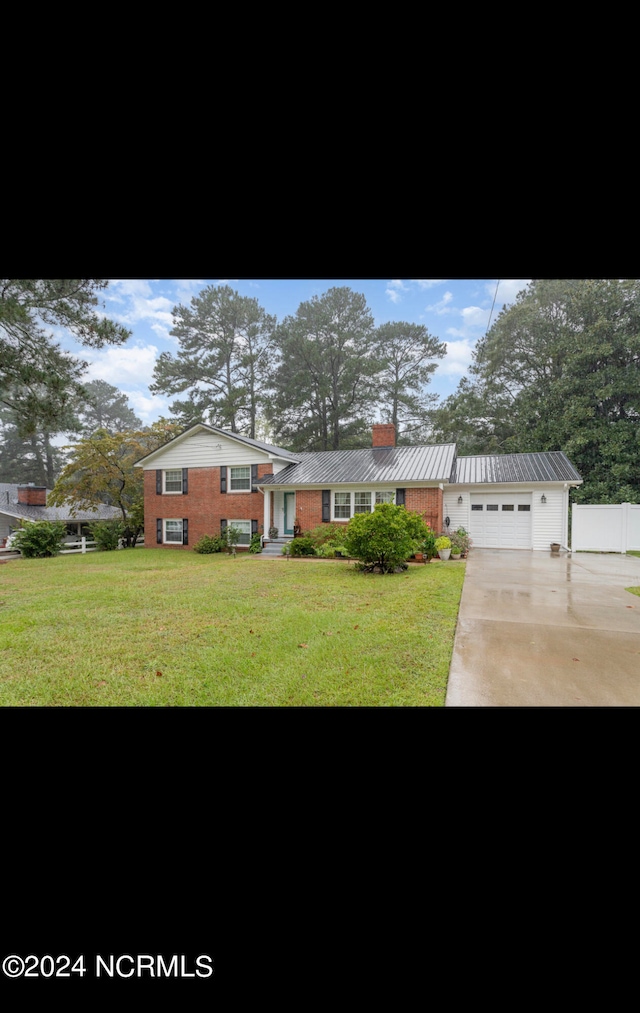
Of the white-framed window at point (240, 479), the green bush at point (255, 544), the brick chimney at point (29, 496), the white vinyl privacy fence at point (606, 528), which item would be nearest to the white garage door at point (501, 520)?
the white vinyl privacy fence at point (606, 528)

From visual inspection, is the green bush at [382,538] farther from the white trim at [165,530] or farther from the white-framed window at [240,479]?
the white trim at [165,530]

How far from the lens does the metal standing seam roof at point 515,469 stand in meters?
12.0

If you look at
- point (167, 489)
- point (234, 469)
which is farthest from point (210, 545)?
point (167, 489)

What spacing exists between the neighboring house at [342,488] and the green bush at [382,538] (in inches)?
144

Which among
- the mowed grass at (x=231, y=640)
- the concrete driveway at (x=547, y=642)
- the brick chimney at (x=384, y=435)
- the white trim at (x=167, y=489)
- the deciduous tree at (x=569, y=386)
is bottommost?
the mowed grass at (x=231, y=640)

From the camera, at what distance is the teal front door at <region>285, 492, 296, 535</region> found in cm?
1360

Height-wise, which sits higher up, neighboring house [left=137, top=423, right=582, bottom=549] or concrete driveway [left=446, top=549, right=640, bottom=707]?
neighboring house [left=137, top=423, right=582, bottom=549]

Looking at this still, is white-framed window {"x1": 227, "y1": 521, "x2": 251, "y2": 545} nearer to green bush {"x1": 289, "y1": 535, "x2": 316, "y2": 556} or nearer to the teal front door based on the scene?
the teal front door

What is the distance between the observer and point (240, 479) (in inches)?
545

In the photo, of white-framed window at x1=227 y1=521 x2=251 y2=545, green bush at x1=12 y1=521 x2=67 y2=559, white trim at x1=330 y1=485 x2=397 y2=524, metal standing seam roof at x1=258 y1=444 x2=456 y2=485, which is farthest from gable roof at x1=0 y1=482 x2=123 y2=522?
white trim at x1=330 y1=485 x2=397 y2=524

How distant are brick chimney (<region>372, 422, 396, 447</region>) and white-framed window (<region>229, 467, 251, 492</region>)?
4.72 m
